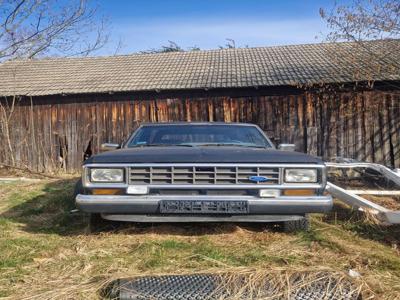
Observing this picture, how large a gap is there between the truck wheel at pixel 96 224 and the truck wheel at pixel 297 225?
201 cm

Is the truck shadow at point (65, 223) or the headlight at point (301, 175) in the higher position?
the headlight at point (301, 175)

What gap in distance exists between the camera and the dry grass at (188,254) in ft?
9.89

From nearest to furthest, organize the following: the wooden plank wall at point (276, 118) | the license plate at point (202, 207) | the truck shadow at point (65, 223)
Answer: the license plate at point (202, 207)
the truck shadow at point (65, 223)
the wooden plank wall at point (276, 118)

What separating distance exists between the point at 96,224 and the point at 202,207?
139 centimetres

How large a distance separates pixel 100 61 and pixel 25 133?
4976mm

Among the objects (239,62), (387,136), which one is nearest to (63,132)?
(239,62)

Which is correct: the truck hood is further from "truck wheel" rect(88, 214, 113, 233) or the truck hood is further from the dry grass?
the dry grass

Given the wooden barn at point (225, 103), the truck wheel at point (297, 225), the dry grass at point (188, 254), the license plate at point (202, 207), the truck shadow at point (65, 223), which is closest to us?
the dry grass at point (188, 254)

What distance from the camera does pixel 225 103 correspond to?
1370 centimetres

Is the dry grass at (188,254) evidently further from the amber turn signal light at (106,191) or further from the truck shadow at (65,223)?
the amber turn signal light at (106,191)

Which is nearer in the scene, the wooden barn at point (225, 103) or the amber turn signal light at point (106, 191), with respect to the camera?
the amber turn signal light at point (106, 191)

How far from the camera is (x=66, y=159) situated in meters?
14.9

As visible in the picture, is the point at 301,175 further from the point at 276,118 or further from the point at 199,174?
the point at 276,118

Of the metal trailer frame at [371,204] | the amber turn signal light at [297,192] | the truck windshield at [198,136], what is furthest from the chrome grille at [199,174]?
the metal trailer frame at [371,204]
